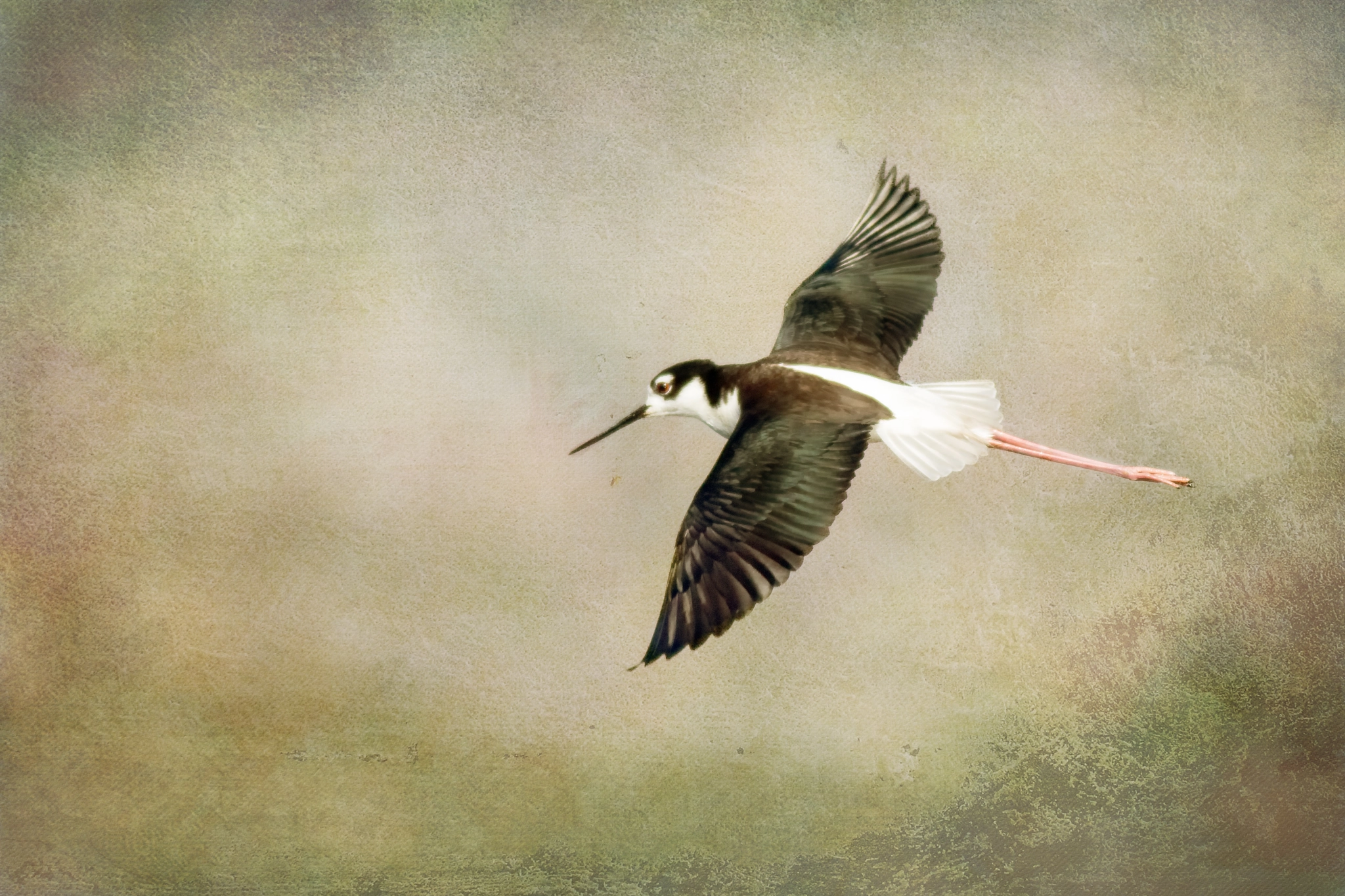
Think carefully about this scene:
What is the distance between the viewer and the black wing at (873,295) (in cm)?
182

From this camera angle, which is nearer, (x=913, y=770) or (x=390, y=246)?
(x=913, y=770)

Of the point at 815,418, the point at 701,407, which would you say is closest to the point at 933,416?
the point at 815,418

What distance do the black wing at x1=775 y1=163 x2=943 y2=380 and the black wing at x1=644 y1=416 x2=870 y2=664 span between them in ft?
0.89

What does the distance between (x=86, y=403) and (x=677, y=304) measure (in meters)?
1.34

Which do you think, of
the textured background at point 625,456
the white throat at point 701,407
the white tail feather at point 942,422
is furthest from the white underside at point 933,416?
the textured background at point 625,456

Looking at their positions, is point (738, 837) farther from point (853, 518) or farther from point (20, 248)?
point (20, 248)

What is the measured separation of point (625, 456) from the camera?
2.34 m

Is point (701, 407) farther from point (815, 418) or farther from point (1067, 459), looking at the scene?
point (1067, 459)

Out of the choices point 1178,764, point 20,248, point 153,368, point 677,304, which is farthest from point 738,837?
point 20,248

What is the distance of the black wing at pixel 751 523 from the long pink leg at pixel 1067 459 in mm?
331

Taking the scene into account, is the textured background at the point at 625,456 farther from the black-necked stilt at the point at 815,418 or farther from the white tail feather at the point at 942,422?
the white tail feather at the point at 942,422

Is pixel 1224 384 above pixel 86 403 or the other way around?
the other way around

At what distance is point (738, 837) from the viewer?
7.28 ft

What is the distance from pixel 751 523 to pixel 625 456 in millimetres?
856
